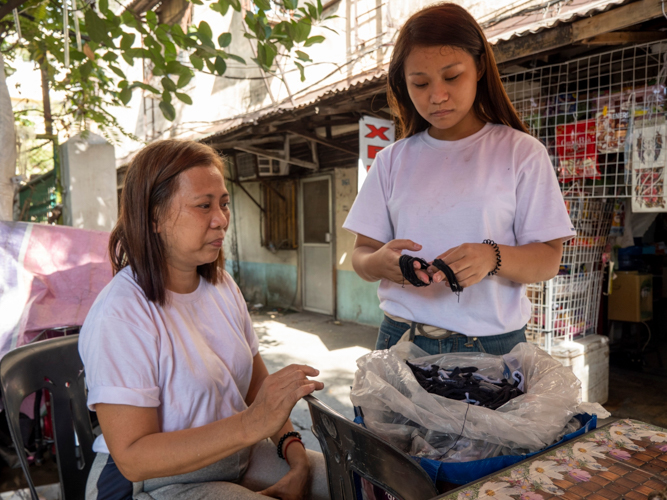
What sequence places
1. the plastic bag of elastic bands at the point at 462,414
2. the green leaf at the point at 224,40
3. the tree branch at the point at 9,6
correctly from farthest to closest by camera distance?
the green leaf at the point at 224,40 → the tree branch at the point at 9,6 → the plastic bag of elastic bands at the point at 462,414

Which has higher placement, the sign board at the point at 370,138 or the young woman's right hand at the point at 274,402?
the sign board at the point at 370,138

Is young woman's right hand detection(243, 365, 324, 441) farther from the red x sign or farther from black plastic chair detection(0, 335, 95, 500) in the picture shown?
the red x sign

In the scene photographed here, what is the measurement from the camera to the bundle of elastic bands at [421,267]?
1.08m

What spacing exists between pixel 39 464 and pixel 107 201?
2.42m

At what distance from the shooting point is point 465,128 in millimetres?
1426

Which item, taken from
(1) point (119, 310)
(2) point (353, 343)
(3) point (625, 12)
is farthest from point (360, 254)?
(2) point (353, 343)

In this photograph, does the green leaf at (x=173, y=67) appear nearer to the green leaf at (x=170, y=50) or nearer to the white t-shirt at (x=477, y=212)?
the green leaf at (x=170, y=50)

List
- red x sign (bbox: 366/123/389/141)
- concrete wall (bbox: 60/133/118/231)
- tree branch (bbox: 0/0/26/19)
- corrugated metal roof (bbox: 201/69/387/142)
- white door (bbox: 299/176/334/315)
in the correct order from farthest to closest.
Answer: white door (bbox: 299/176/334/315)
red x sign (bbox: 366/123/389/141)
concrete wall (bbox: 60/133/118/231)
corrugated metal roof (bbox: 201/69/387/142)
tree branch (bbox: 0/0/26/19)

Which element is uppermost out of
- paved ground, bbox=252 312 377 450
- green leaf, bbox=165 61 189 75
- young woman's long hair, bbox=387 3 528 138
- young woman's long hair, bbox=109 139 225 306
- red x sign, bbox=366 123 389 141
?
green leaf, bbox=165 61 189 75

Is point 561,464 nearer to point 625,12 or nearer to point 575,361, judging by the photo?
point 625,12

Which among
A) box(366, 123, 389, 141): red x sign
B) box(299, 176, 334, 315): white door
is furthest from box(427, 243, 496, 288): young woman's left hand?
box(299, 176, 334, 315): white door

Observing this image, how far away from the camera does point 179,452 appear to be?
3.48 ft

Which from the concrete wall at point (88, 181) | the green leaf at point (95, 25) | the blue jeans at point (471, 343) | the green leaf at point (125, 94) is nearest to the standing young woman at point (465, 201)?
the blue jeans at point (471, 343)

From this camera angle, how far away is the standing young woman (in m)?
1.25
